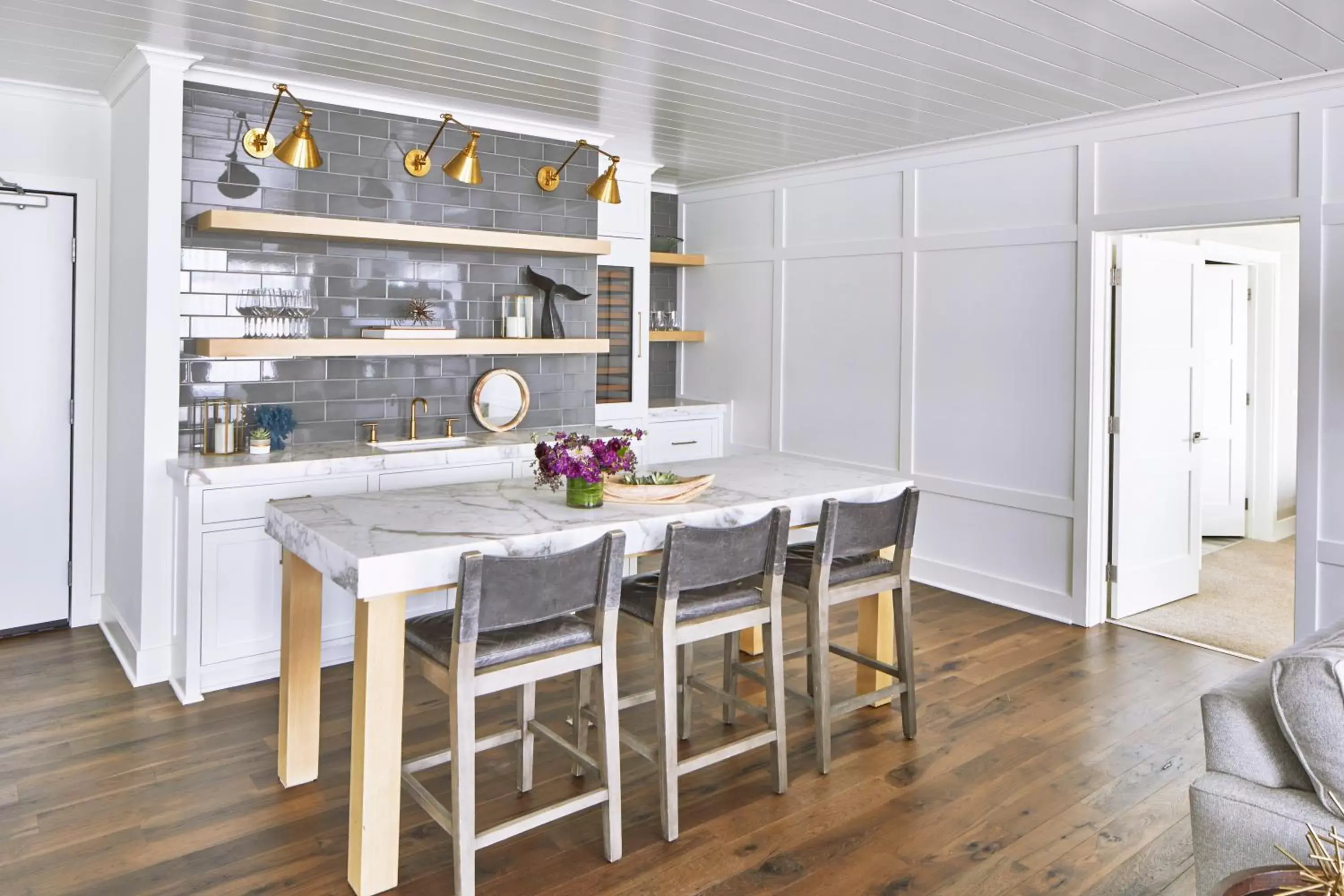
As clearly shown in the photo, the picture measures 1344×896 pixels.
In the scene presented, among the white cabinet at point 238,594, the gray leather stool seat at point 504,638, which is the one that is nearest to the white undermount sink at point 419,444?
the white cabinet at point 238,594

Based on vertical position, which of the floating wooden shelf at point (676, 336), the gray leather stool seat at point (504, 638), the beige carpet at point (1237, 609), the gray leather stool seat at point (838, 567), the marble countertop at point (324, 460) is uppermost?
the floating wooden shelf at point (676, 336)

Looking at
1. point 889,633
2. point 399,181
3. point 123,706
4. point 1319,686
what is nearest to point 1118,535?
point 889,633

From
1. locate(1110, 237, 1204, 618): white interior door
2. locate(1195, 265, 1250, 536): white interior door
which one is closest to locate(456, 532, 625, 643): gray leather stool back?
locate(1110, 237, 1204, 618): white interior door

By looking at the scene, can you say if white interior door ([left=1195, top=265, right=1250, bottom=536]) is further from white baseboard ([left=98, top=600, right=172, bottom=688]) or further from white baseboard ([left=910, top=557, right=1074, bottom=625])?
white baseboard ([left=98, top=600, right=172, bottom=688])

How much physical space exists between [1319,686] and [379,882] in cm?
221

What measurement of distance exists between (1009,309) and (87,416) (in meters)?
4.64

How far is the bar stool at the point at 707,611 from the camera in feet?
9.17

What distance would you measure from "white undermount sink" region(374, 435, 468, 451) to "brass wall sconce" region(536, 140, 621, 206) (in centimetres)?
137

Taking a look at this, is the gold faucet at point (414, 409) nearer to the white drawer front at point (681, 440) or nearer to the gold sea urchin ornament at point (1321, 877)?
the white drawer front at point (681, 440)

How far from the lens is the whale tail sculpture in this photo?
5.20 meters

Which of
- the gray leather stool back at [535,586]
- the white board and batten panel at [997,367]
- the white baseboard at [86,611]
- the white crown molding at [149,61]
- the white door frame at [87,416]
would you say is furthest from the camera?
the white board and batten panel at [997,367]

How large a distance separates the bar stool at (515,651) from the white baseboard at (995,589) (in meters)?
3.09

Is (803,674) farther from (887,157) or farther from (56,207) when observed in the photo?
(56,207)

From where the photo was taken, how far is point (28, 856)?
2629 mm
